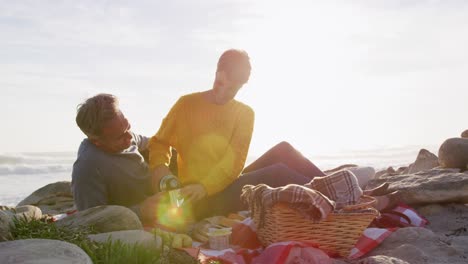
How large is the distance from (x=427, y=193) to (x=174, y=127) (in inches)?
118

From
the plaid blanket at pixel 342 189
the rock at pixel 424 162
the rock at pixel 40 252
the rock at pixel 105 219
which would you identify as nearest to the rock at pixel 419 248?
the plaid blanket at pixel 342 189

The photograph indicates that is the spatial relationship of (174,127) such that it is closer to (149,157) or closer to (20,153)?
(149,157)

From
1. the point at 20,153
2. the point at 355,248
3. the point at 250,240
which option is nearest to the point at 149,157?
the point at 250,240

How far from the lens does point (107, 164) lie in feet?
16.6

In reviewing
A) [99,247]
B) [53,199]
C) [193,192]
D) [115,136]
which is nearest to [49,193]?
[53,199]

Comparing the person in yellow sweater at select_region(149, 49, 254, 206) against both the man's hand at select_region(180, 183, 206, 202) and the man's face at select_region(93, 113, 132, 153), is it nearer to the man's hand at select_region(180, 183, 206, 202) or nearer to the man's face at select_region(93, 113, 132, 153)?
the man's hand at select_region(180, 183, 206, 202)

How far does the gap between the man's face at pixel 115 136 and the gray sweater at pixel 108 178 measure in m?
0.08

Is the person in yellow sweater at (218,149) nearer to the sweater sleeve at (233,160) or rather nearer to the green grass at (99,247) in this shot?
the sweater sleeve at (233,160)

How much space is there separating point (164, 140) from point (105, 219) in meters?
1.91

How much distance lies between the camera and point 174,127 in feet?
20.1

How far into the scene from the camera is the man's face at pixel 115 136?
493 centimetres

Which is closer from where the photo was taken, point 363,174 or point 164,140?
point 164,140

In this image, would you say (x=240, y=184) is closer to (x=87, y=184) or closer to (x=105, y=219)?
(x=87, y=184)

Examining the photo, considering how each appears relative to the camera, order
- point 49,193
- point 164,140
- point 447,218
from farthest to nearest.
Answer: point 49,193 → point 164,140 → point 447,218
